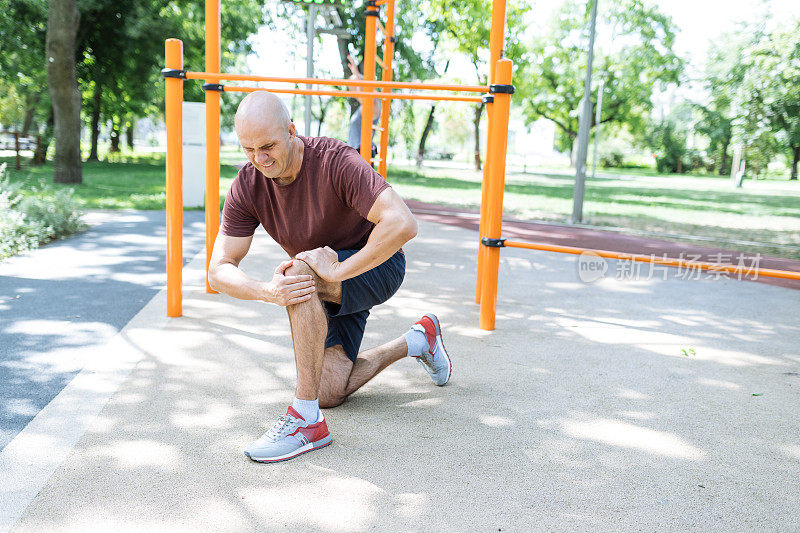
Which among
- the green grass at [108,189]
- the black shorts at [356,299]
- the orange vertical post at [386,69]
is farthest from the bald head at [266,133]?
the green grass at [108,189]

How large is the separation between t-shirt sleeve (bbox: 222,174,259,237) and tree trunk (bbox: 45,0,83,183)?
1332 cm

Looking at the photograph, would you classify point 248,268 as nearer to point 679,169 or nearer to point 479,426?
point 479,426

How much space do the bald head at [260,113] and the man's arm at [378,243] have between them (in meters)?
0.46

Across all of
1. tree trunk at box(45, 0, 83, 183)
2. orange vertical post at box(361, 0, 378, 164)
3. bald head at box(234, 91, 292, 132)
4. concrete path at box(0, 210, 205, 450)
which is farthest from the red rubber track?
tree trunk at box(45, 0, 83, 183)

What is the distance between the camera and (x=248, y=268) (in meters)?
5.91

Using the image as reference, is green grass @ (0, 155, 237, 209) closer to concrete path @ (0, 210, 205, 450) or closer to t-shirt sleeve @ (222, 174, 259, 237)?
concrete path @ (0, 210, 205, 450)

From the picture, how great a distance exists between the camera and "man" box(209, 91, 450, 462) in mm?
2422

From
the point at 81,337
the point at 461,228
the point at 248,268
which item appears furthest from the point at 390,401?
the point at 461,228

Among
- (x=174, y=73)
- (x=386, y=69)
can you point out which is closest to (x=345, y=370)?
(x=174, y=73)

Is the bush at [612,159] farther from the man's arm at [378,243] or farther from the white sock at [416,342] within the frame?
the man's arm at [378,243]

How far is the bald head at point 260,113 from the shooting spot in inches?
92.4

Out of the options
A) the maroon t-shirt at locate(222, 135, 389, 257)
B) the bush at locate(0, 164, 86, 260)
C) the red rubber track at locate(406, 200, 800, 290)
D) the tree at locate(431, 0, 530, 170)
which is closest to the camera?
the maroon t-shirt at locate(222, 135, 389, 257)

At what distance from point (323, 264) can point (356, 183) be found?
1.08 feet

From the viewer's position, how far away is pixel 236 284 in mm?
2559
